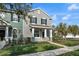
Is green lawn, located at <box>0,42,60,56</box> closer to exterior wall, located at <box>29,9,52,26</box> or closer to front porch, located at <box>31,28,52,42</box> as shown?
front porch, located at <box>31,28,52,42</box>

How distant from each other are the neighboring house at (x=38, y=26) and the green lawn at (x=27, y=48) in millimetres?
146

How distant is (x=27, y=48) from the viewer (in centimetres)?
738

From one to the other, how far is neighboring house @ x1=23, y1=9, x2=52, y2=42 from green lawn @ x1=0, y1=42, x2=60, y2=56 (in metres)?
0.15

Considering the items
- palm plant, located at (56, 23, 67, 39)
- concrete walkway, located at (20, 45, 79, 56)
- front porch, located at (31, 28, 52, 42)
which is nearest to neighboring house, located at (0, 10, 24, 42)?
front porch, located at (31, 28, 52, 42)

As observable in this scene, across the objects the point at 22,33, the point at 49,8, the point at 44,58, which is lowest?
the point at 44,58

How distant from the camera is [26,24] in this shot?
24.5 ft

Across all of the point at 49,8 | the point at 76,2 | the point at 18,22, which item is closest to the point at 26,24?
the point at 18,22

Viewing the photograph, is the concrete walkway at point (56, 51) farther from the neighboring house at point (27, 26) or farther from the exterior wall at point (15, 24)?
the exterior wall at point (15, 24)

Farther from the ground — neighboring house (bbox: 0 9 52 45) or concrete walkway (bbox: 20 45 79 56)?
neighboring house (bbox: 0 9 52 45)

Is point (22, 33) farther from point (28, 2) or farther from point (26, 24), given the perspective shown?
point (28, 2)

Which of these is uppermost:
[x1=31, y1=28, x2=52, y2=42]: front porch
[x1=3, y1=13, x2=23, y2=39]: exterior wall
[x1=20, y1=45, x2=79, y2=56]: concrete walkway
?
[x1=3, y1=13, x2=23, y2=39]: exterior wall

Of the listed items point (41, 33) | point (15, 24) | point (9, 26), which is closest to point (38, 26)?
point (41, 33)

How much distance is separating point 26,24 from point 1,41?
703 mm

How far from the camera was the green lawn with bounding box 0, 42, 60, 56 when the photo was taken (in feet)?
23.9
